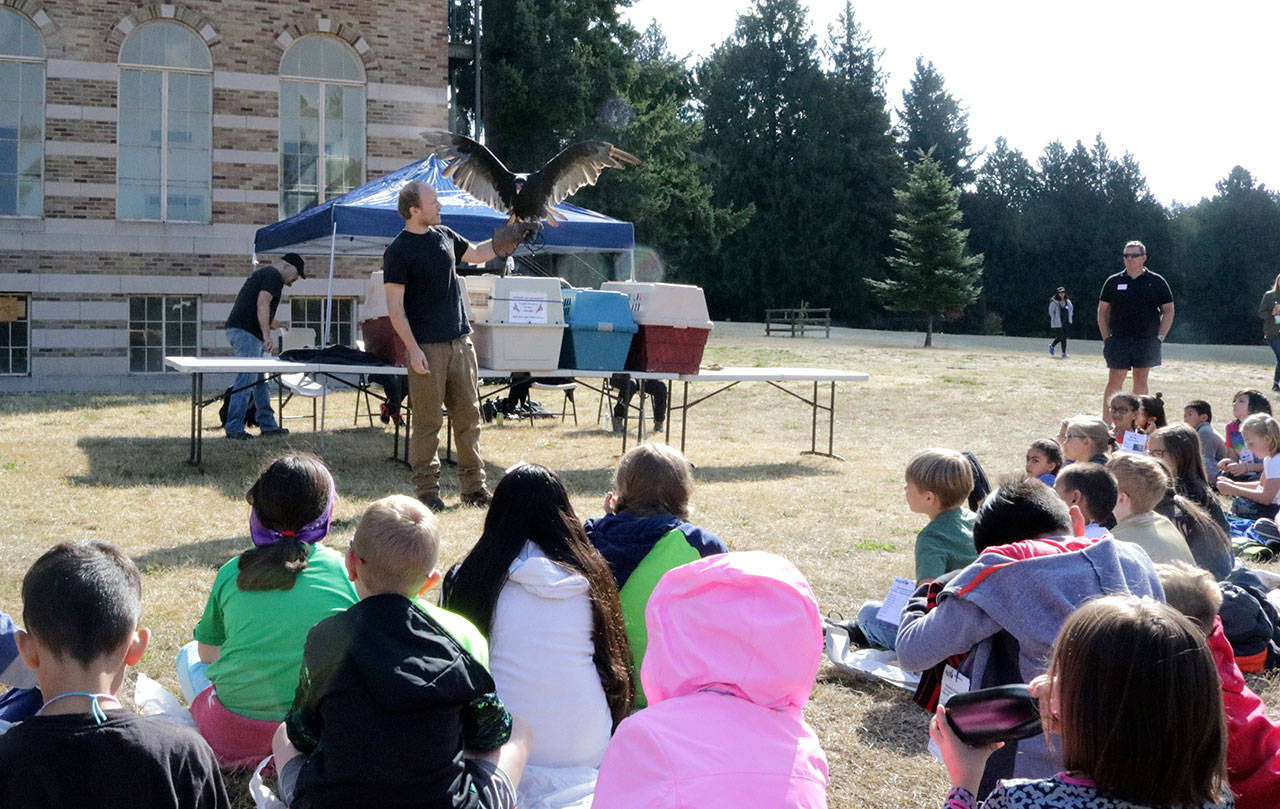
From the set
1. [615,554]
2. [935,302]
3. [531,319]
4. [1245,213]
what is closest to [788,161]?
[935,302]

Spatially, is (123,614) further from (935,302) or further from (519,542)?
(935,302)

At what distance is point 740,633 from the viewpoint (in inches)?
80.4

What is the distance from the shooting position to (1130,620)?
158 centimetres

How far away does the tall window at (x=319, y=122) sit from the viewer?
18.4 metres

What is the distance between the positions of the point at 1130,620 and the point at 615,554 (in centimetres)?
201

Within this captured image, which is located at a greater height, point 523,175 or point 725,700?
point 523,175

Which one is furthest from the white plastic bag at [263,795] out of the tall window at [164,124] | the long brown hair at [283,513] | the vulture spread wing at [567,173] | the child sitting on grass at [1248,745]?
the tall window at [164,124]

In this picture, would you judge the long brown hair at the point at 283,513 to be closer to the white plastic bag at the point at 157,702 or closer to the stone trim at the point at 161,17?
the white plastic bag at the point at 157,702

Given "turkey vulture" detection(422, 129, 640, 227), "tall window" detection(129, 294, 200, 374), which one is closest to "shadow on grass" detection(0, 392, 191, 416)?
"tall window" detection(129, 294, 200, 374)

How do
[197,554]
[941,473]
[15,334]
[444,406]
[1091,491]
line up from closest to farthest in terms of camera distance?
1. [941,473]
2. [1091,491]
3. [197,554]
4. [444,406]
5. [15,334]

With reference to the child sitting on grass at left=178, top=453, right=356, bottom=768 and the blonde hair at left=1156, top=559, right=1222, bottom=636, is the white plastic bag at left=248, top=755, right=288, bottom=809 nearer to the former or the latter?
the child sitting on grass at left=178, top=453, right=356, bottom=768

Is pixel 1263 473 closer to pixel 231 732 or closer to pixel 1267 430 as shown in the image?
pixel 1267 430

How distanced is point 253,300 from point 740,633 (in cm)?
1005

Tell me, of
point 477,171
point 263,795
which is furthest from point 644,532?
point 477,171
